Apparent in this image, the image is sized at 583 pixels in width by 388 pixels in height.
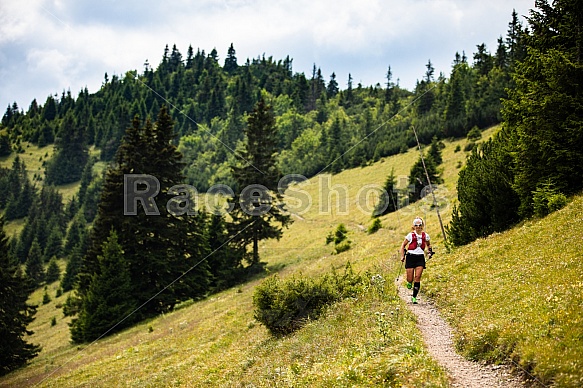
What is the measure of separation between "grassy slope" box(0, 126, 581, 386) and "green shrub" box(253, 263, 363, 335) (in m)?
0.94

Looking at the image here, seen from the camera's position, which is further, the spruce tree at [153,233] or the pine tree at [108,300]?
the spruce tree at [153,233]

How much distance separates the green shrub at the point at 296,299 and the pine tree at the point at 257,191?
76.2ft

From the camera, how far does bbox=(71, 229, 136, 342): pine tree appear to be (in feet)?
112

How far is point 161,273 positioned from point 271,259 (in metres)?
12.7

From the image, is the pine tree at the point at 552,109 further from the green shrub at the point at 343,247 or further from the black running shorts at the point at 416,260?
the green shrub at the point at 343,247

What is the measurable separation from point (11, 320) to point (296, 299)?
93.3 ft

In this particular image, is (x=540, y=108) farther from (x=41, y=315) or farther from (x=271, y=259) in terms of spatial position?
(x=41, y=315)

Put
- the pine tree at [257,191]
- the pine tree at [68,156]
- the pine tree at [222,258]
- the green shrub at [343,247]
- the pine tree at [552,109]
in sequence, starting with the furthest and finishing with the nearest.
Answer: the pine tree at [68,156] < the pine tree at [257,191] < the pine tree at [222,258] < the green shrub at [343,247] < the pine tree at [552,109]

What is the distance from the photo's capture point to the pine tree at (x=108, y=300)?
112 feet

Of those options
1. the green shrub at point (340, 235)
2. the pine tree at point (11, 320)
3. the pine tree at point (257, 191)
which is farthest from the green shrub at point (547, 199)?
the pine tree at point (11, 320)

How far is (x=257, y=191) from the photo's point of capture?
42.2 metres

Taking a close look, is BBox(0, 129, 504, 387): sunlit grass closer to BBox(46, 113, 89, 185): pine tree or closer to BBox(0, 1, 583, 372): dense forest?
BBox(0, 1, 583, 372): dense forest

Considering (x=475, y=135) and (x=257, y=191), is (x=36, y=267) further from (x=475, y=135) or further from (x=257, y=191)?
(x=475, y=135)

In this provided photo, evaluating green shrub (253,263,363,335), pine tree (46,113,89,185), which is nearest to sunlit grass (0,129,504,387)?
green shrub (253,263,363,335)
